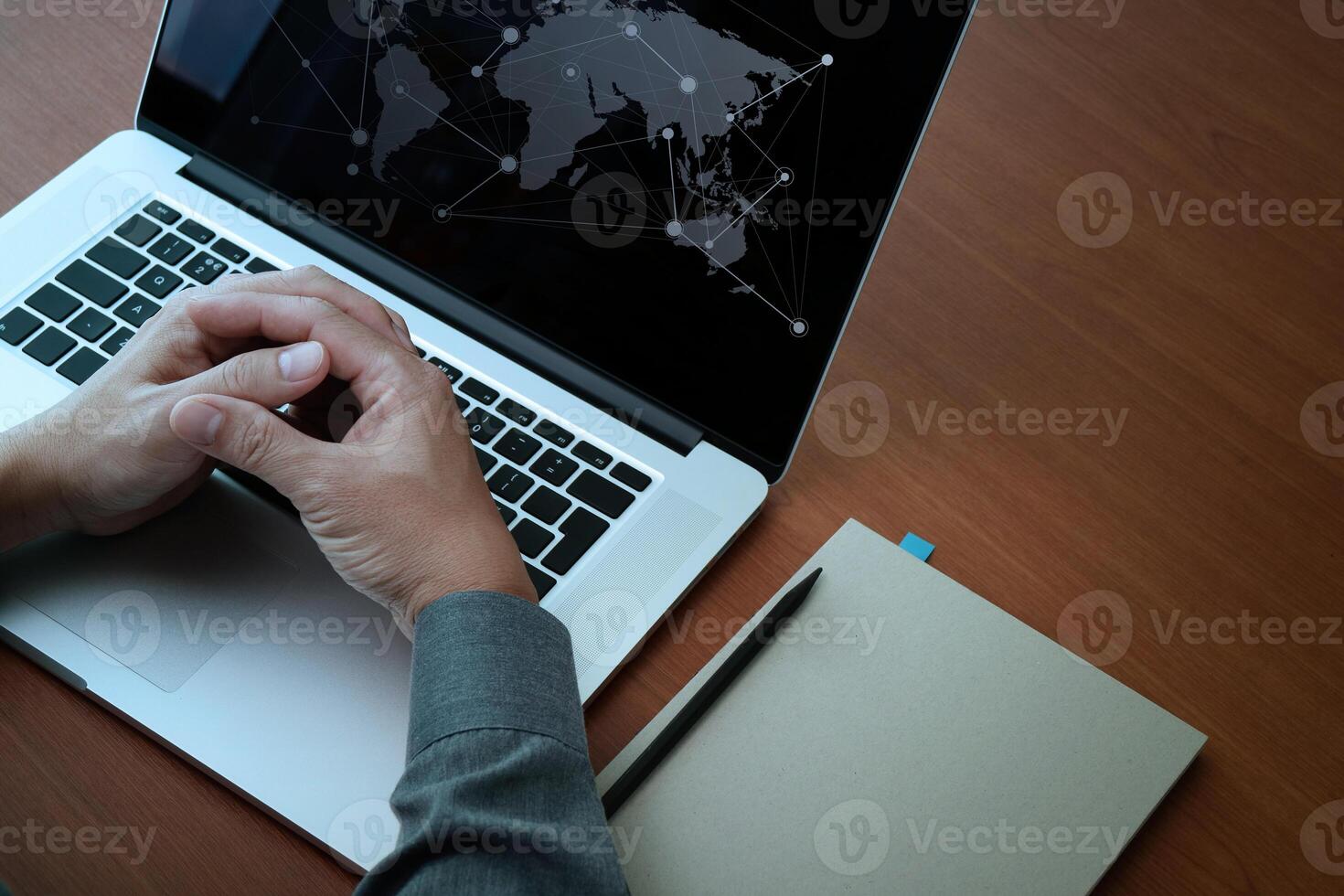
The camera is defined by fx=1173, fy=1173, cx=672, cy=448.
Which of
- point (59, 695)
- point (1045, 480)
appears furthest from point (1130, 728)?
point (59, 695)

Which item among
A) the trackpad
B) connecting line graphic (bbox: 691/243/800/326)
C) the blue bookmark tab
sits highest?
connecting line graphic (bbox: 691/243/800/326)

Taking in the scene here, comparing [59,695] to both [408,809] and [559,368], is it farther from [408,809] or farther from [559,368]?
[559,368]

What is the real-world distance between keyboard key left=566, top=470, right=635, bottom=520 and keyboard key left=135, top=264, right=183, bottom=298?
0.36m

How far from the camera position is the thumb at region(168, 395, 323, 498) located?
722 mm

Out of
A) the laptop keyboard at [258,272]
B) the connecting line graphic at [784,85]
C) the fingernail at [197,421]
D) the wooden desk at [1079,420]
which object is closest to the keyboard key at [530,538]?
the laptop keyboard at [258,272]

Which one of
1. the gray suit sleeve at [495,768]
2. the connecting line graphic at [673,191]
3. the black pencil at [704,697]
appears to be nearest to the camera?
the gray suit sleeve at [495,768]

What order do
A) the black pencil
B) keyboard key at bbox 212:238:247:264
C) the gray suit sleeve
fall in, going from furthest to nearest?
keyboard key at bbox 212:238:247:264 < the black pencil < the gray suit sleeve

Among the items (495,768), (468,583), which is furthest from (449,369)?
(495,768)

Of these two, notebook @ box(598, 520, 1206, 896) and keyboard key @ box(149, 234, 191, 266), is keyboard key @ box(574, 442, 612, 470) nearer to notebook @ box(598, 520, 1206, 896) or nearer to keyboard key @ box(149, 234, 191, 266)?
notebook @ box(598, 520, 1206, 896)

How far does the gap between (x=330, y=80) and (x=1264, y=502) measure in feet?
2.69

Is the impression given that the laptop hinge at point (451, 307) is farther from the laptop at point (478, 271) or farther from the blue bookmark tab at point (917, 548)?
the blue bookmark tab at point (917, 548)

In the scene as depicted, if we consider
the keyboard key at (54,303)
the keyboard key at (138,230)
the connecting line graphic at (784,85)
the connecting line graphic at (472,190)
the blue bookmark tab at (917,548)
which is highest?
the connecting line graphic at (784,85)

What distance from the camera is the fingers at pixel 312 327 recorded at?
0.77m

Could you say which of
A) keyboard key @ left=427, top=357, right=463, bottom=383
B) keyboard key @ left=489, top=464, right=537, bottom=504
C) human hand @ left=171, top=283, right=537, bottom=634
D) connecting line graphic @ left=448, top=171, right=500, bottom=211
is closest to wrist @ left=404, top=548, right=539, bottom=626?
human hand @ left=171, top=283, right=537, bottom=634
